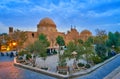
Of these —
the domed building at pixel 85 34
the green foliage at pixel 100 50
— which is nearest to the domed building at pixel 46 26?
the domed building at pixel 85 34

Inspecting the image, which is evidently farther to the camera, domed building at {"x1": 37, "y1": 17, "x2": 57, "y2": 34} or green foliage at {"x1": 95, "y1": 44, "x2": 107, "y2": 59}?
domed building at {"x1": 37, "y1": 17, "x2": 57, "y2": 34}

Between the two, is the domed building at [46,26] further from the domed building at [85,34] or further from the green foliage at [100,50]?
the green foliage at [100,50]

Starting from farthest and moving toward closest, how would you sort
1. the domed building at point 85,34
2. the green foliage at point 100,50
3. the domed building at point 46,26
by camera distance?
the domed building at point 85,34 < the domed building at point 46,26 < the green foliage at point 100,50

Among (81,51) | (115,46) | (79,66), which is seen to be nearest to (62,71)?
(79,66)

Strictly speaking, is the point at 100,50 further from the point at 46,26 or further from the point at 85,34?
the point at 85,34

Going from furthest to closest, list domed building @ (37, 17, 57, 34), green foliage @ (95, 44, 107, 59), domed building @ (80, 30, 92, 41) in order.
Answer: domed building @ (80, 30, 92, 41) → domed building @ (37, 17, 57, 34) → green foliage @ (95, 44, 107, 59)

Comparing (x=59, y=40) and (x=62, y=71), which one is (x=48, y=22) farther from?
(x=62, y=71)

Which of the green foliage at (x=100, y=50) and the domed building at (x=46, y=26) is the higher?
the domed building at (x=46, y=26)

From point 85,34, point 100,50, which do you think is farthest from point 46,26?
point 100,50

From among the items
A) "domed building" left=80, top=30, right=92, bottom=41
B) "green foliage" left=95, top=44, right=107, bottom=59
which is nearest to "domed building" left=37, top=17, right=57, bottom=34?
"domed building" left=80, top=30, right=92, bottom=41

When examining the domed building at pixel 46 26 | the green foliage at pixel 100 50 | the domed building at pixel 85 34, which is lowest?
the green foliage at pixel 100 50

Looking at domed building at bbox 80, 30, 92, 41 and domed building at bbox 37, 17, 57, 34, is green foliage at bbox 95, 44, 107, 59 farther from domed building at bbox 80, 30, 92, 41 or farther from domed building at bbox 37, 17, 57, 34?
domed building at bbox 80, 30, 92, 41

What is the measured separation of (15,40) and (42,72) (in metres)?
36.6

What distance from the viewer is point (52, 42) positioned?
70.2m
